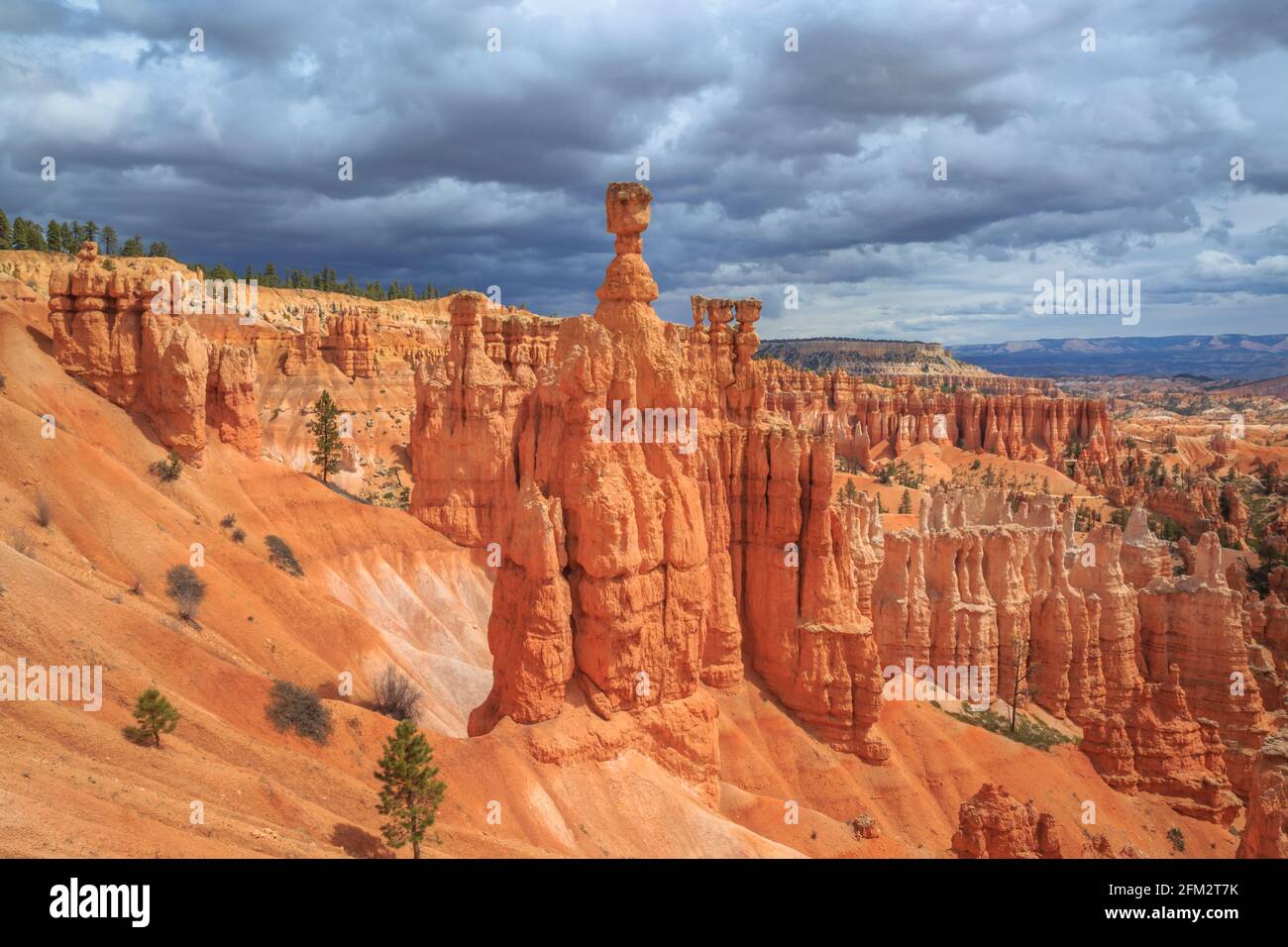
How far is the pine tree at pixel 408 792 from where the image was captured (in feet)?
54.6

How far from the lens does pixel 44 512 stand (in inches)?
1056

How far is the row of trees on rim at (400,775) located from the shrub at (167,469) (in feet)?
69.8

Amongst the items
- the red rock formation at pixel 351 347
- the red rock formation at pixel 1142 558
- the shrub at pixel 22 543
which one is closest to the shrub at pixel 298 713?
the shrub at pixel 22 543

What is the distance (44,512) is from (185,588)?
4941 mm

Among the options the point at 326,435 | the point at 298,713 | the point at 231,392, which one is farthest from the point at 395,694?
the point at 326,435

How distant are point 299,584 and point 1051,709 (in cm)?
3741

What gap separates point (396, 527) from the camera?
48562mm

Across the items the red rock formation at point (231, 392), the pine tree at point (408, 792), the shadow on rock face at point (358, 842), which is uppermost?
the red rock formation at point (231, 392)

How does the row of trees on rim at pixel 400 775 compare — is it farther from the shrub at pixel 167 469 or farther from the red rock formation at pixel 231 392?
the red rock formation at pixel 231 392

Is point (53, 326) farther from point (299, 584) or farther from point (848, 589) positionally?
point (848, 589)

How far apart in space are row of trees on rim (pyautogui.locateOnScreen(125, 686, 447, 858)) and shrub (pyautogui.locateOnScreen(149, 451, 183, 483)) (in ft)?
69.8

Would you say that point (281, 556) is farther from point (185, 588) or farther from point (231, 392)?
point (185, 588)

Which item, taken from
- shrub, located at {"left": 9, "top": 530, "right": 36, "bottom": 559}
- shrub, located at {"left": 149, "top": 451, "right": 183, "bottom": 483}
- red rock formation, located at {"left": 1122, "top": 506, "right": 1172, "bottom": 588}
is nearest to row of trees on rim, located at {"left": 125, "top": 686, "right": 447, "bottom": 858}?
shrub, located at {"left": 9, "top": 530, "right": 36, "bottom": 559}

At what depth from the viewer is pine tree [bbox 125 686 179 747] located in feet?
54.1
